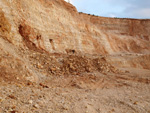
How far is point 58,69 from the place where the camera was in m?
8.02

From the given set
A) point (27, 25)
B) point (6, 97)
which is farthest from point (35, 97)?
point (27, 25)

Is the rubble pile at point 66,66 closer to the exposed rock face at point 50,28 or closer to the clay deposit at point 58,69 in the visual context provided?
the clay deposit at point 58,69

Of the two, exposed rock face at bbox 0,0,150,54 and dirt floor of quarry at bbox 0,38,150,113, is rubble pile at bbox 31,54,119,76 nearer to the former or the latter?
dirt floor of quarry at bbox 0,38,150,113

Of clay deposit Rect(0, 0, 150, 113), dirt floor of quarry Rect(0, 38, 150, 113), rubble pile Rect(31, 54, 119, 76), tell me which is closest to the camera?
dirt floor of quarry Rect(0, 38, 150, 113)

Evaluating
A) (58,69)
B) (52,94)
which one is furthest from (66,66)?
(52,94)

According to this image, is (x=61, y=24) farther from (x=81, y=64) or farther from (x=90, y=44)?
(x=81, y=64)

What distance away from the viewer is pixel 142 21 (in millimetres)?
40281

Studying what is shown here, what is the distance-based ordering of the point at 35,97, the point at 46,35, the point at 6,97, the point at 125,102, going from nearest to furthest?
the point at 6,97 < the point at 35,97 < the point at 125,102 < the point at 46,35

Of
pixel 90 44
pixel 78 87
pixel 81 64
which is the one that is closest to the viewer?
pixel 78 87

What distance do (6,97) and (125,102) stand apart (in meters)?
3.46

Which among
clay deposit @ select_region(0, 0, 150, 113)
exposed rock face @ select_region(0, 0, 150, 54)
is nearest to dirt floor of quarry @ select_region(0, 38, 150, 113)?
clay deposit @ select_region(0, 0, 150, 113)

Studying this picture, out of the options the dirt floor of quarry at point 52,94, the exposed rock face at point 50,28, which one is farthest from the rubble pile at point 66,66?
the exposed rock face at point 50,28

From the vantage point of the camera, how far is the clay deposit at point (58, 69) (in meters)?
3.85

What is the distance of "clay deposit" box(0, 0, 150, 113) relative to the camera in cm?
385
